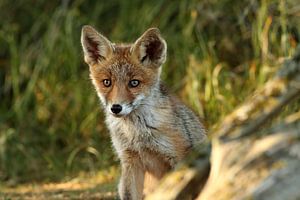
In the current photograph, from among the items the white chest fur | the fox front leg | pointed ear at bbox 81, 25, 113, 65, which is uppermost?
pointed ear at bbox 81, 25, 113, 65

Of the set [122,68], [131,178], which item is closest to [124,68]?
[122,68]

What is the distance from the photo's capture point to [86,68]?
29.9 ft

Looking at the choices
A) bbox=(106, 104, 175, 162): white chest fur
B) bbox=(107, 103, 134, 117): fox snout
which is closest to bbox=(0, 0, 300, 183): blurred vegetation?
bbox=(106, 104, 175, 162): white chest fur

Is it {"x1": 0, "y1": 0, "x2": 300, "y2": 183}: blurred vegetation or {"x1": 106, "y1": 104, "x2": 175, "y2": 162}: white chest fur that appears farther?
{"x1": 0, "y1": 0, "x2": 300, "y2": 183}: blurred vegetation

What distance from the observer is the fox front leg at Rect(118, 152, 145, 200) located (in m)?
5.58

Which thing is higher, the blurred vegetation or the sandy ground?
the blurred vegetation

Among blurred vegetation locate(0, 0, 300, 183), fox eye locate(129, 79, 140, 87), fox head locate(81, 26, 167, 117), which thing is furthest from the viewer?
blurred vegetation locate(0, 0, 300, 183)

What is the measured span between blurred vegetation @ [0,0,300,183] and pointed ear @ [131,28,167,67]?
6.67ft

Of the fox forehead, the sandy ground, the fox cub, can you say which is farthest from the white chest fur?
the sandy ground

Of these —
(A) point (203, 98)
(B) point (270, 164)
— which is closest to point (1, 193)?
(A) point (203, 98)

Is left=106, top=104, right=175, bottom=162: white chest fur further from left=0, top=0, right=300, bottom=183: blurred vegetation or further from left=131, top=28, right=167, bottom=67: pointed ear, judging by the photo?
left=0, top=0, right=300, bottom=183: blurred vegetation

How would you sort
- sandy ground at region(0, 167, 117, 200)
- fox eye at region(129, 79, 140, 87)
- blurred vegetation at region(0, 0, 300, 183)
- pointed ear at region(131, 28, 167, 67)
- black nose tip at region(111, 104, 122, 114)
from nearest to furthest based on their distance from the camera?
black nose tip at region(111, 104, 122, 114) < fox eye at region(129, 79, 140, 87) < pointed ear at region(131, 28, 167, 67) < sandy ground at region(0, 167, 117, 200) < blurred vegetation at region(0, 0, 300, 183)

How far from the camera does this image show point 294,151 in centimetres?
363

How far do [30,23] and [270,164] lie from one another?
6491 mm
